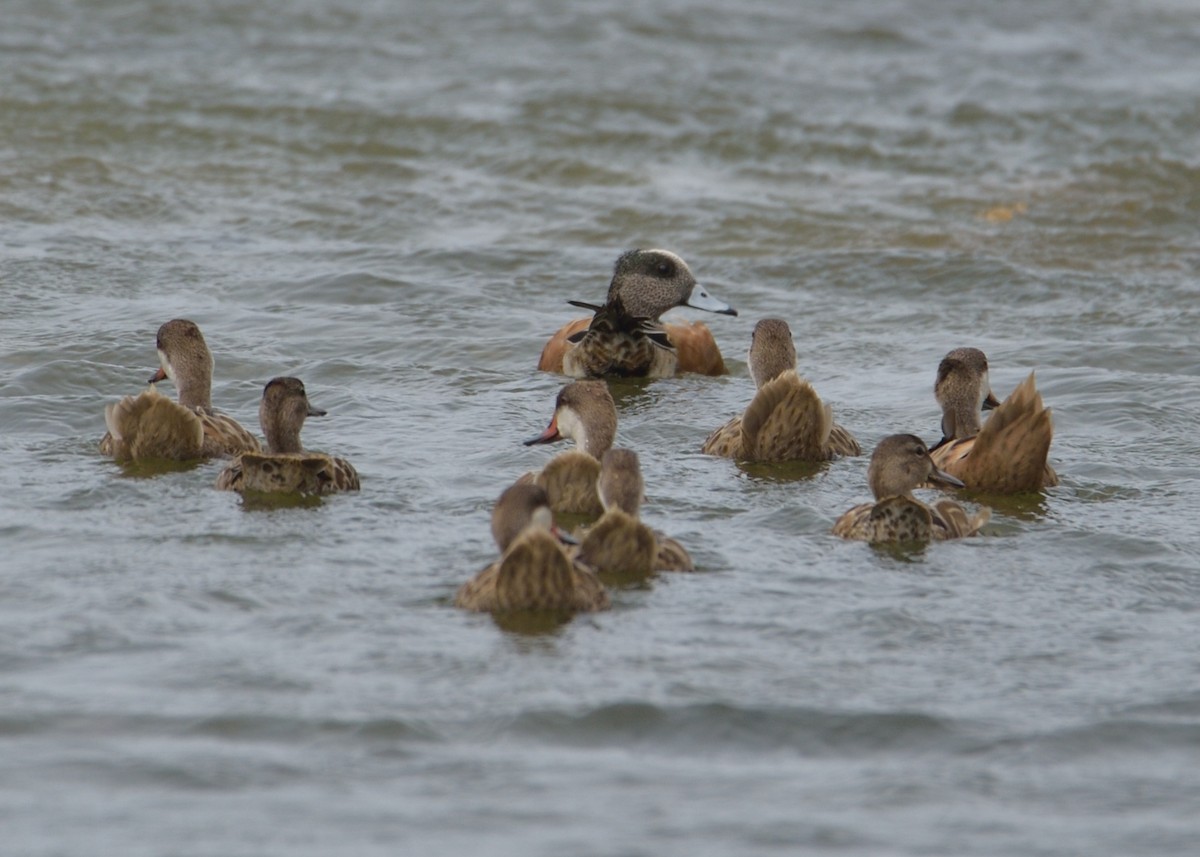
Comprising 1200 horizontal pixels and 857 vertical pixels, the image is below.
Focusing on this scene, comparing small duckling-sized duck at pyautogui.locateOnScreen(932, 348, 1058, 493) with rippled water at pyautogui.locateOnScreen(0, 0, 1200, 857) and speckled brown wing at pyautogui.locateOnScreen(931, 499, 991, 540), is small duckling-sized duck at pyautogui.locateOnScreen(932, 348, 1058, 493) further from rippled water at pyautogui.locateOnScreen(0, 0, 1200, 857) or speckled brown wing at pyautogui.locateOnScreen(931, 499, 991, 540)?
speckled brown wing at pyautogui.locateOnScreen(931, 499, 991, 540)

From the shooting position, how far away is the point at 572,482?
8.37 m

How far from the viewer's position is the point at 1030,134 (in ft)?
65.3

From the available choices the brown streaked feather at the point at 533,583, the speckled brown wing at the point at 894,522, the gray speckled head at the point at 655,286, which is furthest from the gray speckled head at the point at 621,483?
the gray speckled head at the point at 655,286

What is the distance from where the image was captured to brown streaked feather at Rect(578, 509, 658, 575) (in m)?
7.24

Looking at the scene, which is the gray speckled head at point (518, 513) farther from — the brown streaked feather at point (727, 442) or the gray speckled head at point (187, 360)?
the gray speckled head at point (187, 360)

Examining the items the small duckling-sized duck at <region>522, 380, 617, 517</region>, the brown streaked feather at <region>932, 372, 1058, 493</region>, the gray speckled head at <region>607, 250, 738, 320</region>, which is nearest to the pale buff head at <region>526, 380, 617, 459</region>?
the small duckling-sized duck at <region>522, 380, 617, 517</region>

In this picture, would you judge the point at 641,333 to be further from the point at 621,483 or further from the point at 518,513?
the point at 518,513

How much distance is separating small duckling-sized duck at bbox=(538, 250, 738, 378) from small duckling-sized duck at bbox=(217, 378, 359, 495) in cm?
301

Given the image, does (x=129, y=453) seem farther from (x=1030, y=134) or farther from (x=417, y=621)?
(x=1030, y=134)

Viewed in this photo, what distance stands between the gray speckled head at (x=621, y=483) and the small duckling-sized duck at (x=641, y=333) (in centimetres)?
391

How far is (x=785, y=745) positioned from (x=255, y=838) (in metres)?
1.59

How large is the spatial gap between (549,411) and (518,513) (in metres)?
3.68

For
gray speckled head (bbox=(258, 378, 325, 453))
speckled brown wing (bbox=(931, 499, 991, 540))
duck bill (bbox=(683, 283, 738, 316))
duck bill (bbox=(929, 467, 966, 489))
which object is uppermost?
duck bill (bbox=(683, 283, 738, 316))

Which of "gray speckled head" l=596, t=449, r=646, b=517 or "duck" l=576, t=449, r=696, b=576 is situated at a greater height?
"gray speckled head" l=596, t=449, r=646, b=517
